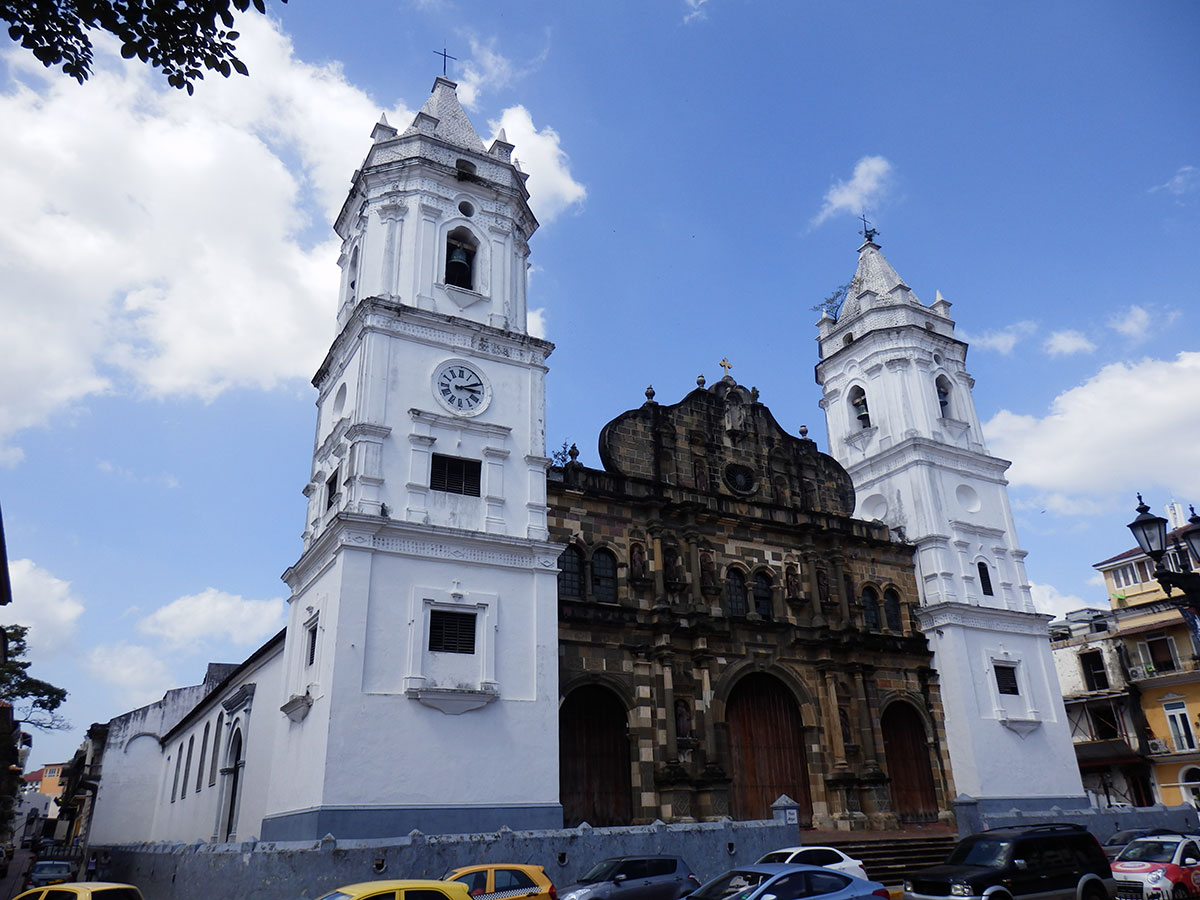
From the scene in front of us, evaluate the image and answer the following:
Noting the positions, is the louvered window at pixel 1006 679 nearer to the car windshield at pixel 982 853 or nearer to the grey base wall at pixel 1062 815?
the grey base wall at pixel 1062 815

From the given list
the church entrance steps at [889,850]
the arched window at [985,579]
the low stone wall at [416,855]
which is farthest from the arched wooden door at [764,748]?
the arched window at [985,579]

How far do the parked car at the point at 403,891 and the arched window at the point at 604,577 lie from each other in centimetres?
1310

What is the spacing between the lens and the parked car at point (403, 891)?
988 cm

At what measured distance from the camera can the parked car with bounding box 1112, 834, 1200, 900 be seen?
1647 cm

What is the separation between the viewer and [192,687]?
46.3 m

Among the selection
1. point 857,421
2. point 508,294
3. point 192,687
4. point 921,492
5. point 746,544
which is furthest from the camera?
point 192,687

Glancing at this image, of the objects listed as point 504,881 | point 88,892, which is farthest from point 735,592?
point 88,892

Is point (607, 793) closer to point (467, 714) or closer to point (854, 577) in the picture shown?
point (467, 714)

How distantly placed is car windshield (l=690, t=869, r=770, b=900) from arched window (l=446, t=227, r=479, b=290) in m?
16.8

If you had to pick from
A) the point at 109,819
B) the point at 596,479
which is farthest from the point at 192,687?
the point at 596,479

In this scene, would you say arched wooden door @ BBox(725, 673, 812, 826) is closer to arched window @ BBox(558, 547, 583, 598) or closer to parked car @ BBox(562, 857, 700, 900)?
arched window @ BBox(558, 547, 583, 598)

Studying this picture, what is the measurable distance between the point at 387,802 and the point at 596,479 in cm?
1026

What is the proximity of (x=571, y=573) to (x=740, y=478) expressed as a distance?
7.43 metres

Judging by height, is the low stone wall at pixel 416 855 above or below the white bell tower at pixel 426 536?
below
